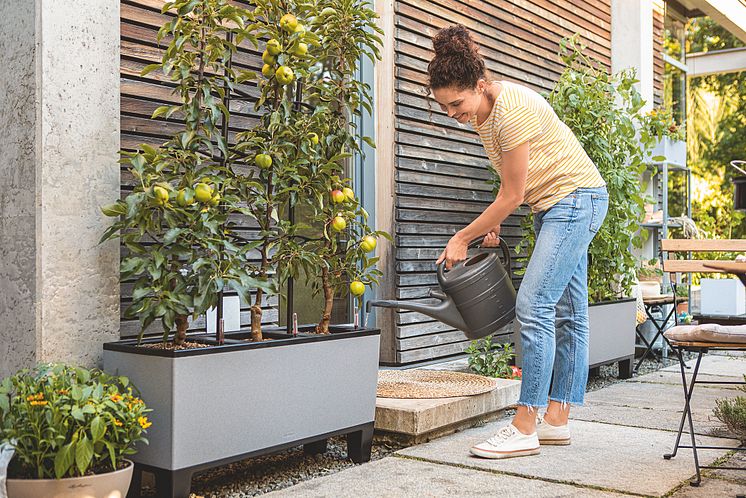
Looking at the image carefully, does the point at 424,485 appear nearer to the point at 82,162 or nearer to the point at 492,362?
the point at 82,162

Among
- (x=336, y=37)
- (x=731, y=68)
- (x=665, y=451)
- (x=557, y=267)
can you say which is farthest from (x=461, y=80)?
(x=731, y=68)

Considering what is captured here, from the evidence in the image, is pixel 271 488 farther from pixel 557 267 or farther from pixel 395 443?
pixel 557 267

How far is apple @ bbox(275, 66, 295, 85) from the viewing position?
8.39ft

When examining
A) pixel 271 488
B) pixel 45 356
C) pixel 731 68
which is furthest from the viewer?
pixel 731 68

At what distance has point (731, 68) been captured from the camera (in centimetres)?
1111

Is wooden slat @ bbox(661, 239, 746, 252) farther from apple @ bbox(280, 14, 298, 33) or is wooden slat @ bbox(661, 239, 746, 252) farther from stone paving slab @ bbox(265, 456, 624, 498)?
apple @ bbox(280, 14, 298, 33)

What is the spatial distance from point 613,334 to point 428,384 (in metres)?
1.61

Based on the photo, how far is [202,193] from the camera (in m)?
2.30

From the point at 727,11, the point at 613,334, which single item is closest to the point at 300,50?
the point at 613,334

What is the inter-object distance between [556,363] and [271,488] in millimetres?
1211

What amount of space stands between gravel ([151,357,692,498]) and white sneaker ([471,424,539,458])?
0.35m

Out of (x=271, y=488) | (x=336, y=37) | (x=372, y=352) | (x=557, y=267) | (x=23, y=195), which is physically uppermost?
(x=336, y=37)

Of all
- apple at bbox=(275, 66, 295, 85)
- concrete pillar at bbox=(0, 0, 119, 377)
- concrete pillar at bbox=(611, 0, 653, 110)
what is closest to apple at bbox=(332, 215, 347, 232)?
apple at bbox=(275, 66, 295, 85)

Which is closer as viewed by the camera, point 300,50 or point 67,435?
point 67,435
